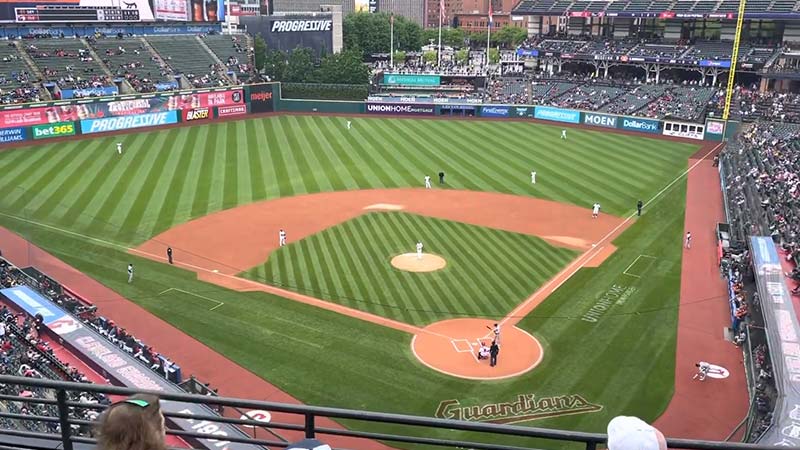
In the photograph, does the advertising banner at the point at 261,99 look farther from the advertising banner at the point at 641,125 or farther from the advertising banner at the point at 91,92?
the advertising banner at the point at 641,125

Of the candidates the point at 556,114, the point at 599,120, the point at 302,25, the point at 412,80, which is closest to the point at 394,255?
the point at 599,120

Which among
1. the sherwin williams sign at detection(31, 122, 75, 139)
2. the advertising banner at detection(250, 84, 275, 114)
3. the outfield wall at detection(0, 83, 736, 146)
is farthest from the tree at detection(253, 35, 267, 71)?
the sherwin williams sign at detection(31, 122, 75, 139)

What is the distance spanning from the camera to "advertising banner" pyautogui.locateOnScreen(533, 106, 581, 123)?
2726 inches

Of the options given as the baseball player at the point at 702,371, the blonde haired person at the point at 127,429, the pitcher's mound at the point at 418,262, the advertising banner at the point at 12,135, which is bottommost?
the baseball player at the point at 702,371

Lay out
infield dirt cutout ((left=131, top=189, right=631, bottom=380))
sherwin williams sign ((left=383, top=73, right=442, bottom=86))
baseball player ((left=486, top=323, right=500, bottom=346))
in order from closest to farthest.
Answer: baseball player ((left=486, top=323, right=500, bottom=346)) → infield dirt cutout ((left=131, top=189, right=631, bottom=380)) → sherwin williams sign ((left=383, top=73, right=442, bottom=86))

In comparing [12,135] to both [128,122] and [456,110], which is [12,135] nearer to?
[128,122]

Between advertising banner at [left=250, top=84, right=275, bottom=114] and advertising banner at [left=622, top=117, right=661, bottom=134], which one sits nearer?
advertising banner at [left=622, top=117, right=661, bottom=134]

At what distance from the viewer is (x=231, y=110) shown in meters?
70.1

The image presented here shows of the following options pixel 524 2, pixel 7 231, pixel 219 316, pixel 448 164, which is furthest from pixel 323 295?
pixel 524 2

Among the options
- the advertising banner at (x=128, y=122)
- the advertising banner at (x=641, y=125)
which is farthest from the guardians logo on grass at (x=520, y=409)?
the advertising banner at (x=128, y=122)

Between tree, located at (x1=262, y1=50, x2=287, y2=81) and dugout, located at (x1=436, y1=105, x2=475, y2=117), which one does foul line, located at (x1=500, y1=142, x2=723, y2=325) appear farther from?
tree, located at (x1=262, y1=50, x2=287, y2=81)

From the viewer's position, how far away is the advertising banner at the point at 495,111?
7250cm

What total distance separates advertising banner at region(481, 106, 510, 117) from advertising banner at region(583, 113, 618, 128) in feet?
27.5

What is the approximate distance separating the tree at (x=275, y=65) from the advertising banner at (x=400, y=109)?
14.9 m
